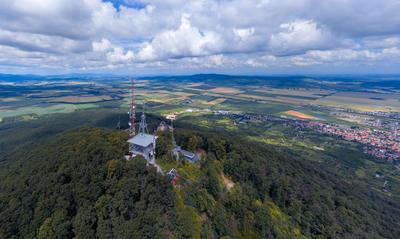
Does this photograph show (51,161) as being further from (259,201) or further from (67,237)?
(259,201)

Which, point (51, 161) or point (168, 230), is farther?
point (51, 161)

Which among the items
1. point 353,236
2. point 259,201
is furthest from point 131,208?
point 353,236

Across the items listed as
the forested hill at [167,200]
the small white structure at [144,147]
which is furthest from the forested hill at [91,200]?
the small white structure at [144,147]

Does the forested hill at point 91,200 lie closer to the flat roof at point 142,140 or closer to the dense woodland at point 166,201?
the dense woodland at point 166,201

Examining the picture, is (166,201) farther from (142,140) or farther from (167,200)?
(142,140)

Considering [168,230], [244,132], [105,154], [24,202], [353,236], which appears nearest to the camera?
[168,230]
